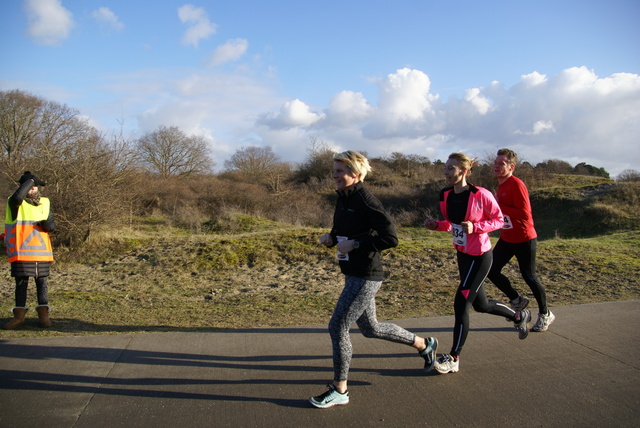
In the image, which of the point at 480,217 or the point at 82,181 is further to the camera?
the point at 82,181

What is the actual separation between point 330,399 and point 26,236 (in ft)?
13.3

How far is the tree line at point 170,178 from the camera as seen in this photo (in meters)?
10.4

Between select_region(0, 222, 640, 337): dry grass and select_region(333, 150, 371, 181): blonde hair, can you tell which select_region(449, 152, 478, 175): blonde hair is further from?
select_region(0, 222, 640, 337): dry grass

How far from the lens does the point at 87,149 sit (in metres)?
10.9

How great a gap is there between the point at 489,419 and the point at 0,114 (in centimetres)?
4046

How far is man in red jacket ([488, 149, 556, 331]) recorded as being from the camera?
16.3 feet

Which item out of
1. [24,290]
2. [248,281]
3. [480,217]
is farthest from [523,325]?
[24,290]

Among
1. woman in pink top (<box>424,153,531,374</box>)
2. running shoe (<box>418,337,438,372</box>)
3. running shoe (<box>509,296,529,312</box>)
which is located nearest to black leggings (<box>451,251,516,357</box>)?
woman in pink top (<box>424,153,531,374</box>)

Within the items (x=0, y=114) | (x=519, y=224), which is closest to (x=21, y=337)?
(x=519, y=224)

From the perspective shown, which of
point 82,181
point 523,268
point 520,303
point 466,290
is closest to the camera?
point 466,290

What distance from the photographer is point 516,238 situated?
196 inches

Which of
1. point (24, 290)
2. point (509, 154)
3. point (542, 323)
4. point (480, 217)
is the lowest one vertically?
point (542, 323)

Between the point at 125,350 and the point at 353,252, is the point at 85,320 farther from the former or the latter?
the point at 353,252

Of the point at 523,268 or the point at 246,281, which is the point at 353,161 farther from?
the point at 246,281
